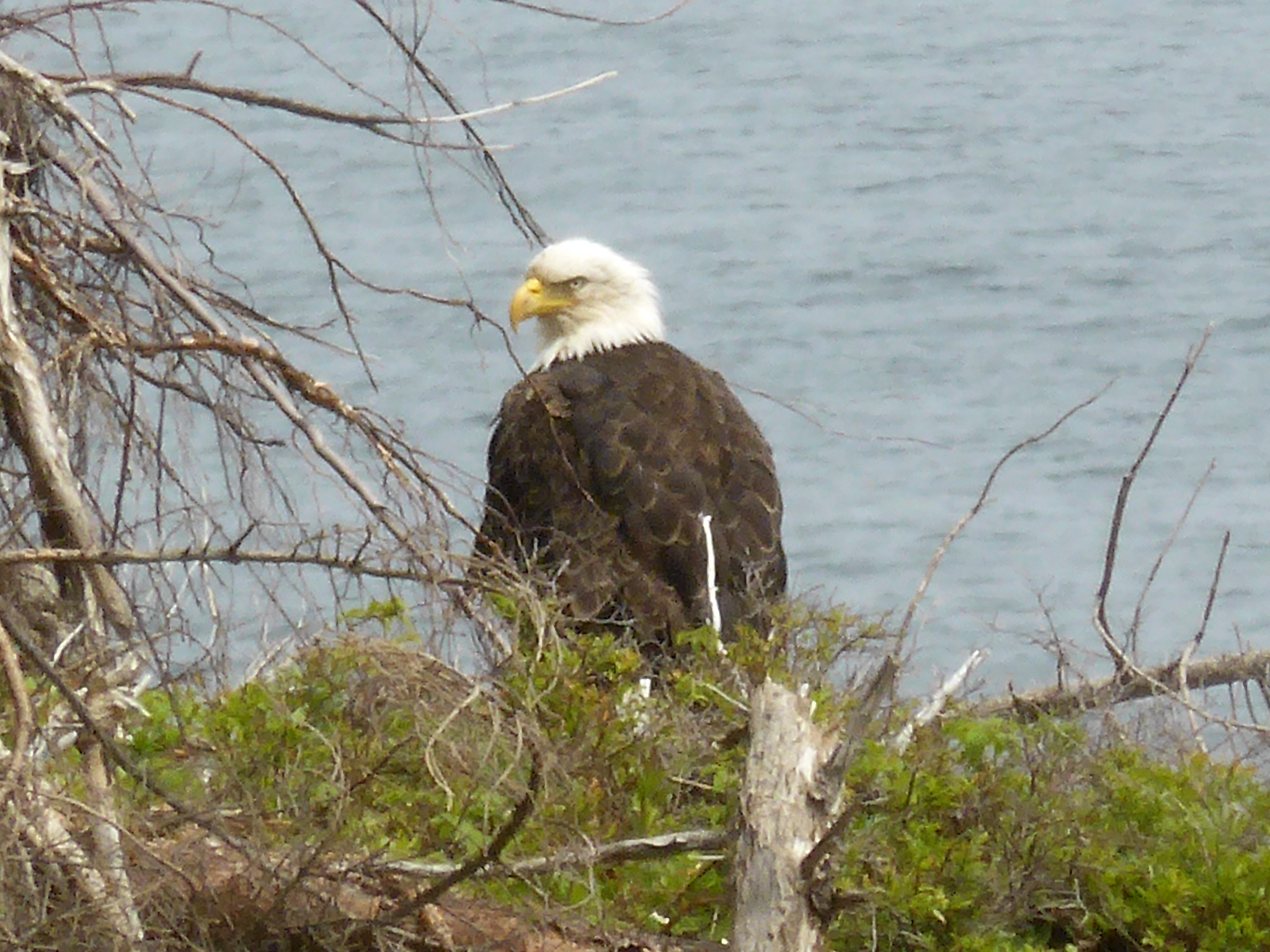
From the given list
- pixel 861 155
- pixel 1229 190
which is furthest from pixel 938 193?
pixel 1229 190

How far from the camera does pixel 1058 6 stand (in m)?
21.3

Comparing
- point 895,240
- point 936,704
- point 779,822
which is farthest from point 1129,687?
point 895,240

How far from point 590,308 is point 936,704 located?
314cm

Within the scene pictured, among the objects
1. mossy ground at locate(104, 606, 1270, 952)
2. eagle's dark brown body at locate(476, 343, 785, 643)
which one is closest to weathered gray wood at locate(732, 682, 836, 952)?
mossy ground at locate(104, 606, 1270, 952)

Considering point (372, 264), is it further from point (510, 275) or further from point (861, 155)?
A: point (861, 155)

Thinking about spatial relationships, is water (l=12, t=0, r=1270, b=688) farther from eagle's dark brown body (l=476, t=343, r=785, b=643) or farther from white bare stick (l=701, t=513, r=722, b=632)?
white bare stick (l=701, t=513, r=722, b=632)

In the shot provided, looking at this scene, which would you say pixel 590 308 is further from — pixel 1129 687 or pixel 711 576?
pixel 1129 687

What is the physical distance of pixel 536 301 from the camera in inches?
319

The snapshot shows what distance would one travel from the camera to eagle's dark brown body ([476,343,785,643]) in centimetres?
678

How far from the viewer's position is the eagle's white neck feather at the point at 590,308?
8.16m

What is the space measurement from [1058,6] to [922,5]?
132 cm

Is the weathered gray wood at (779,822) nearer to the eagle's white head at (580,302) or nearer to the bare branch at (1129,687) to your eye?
the bare branch at (1129,687)

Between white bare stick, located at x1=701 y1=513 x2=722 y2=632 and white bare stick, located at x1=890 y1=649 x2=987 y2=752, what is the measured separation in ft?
2.07

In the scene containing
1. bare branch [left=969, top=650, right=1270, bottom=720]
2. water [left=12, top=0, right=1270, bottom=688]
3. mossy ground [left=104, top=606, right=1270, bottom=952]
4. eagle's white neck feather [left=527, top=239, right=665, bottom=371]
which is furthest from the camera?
water [left=12, top=0, right=1270, bottom=688]
